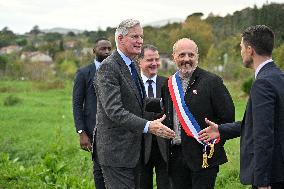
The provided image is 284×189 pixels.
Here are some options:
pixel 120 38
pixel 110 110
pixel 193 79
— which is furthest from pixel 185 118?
pixel 120 38

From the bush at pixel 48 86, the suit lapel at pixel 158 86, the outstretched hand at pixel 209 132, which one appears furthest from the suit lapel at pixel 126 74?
the bush at pixel 48 86

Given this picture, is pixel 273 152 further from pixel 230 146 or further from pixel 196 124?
pixel 230 146

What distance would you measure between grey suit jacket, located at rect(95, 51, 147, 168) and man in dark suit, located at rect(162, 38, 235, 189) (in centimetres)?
47

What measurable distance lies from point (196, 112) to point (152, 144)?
719 mm

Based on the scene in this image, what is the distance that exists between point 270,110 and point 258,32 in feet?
1.91

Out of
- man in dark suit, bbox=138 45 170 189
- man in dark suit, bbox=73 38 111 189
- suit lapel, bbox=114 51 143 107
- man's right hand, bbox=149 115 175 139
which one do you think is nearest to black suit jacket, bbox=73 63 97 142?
man in dark suit, bbox=73 38 111 189

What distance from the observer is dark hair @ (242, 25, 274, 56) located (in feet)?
12.4

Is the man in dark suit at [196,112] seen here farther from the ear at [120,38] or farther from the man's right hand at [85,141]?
the man's right hand at [85,141]

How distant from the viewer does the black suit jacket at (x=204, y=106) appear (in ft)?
15.4

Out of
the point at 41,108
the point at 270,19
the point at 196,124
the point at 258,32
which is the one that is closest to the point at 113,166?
the point at 196,124

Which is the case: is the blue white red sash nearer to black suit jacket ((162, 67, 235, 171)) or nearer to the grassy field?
black suit jacket ((162, 67, 235, 171))

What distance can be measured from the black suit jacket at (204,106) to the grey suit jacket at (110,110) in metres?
0.50

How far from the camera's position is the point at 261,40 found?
3.79m

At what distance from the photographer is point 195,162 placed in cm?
468
